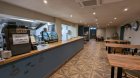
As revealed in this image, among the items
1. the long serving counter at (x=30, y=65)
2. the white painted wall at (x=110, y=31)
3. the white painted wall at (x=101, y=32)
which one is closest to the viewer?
the long serving counter at (x=30, y=65)

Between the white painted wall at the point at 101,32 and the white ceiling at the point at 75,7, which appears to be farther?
the white painted wall at the point at 101,32

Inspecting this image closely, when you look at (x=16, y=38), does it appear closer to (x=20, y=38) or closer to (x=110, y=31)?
(x=20, y=38)

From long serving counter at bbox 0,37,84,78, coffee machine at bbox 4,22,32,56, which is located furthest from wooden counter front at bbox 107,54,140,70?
coffee machine at bbox 4,22,32,56

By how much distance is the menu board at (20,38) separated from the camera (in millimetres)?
1947

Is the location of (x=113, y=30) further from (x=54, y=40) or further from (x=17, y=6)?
(x=17, y=6)

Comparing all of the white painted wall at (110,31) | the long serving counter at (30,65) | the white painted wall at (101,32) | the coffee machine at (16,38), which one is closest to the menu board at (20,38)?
the coffee machine at (16,38)

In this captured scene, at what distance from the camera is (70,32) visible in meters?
11.9

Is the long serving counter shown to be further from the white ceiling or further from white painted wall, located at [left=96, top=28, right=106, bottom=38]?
Result: white painted wall, located at [left=96, top=28, right=106, bottom=38]

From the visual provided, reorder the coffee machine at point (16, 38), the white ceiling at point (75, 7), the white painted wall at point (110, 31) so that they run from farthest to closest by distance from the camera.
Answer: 1. the white painted wall at point (110, 31)
2. the white ceiling at point (75, 7)
3. the coffee machine at point (16, 38)

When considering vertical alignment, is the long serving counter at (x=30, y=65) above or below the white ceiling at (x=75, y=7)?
below

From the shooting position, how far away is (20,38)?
2.07 m

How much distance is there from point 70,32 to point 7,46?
1015 cm

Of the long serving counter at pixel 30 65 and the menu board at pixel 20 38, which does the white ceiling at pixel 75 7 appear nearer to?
the menu board at pixel 20 38

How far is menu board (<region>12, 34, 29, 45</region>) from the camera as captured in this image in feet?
6.39
